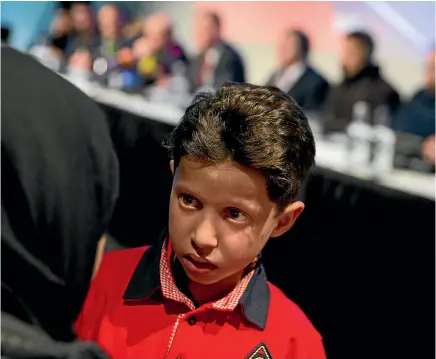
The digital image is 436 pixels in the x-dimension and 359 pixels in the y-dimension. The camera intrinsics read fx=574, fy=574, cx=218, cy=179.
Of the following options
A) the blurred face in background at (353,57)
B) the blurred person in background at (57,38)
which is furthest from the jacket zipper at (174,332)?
the blurred face in background at (353,57)

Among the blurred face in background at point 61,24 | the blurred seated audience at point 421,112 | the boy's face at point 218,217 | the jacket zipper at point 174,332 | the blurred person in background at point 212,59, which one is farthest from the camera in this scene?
the blurred person in background at point 212,59

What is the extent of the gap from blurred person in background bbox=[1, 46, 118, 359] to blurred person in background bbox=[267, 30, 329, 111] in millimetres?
1675

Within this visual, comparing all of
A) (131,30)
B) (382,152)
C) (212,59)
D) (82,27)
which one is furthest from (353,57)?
(82,27)

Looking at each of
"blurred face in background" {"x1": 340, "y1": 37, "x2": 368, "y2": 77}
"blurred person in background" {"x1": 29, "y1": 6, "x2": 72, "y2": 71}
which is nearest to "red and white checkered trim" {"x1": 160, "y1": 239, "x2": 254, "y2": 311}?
"blurred person in background" {"x1": 29, "y1": 6, "x2": 72, "y2": 71}

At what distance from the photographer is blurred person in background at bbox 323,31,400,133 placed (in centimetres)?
255

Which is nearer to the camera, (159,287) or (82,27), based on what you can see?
(159,287)

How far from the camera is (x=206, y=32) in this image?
3.09 metres

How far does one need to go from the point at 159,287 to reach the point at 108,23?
1647 mm

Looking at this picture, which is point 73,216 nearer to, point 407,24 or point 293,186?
point 293,186

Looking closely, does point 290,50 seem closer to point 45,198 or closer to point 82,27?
point 82,27

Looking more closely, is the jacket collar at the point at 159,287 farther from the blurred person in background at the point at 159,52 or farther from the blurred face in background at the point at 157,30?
the blurred face in background at the point at 157,30

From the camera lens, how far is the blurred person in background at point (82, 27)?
6.57ft

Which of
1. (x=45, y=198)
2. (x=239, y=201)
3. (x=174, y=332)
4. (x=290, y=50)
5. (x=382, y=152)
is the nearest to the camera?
(x=45, y=198)

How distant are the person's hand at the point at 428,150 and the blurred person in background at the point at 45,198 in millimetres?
1217
